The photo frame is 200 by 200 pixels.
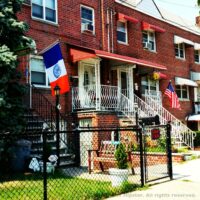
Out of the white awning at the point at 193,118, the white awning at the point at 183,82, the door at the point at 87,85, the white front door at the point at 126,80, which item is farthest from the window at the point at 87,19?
the white awning at the point at 193,118

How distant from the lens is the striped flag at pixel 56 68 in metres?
13.2

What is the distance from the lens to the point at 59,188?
9469 millimetres

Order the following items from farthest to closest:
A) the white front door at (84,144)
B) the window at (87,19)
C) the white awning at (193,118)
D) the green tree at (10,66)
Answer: the white awning at (193,118) < the window at (87,19) < the white front door at (84,144) < the green tree at (10,66)

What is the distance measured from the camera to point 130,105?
768 inches

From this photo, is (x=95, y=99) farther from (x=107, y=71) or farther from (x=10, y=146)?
(x=10, y=146)

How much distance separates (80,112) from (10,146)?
538 centimetres

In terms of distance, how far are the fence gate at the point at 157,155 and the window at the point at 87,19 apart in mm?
6141

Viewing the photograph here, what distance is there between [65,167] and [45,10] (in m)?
7.55

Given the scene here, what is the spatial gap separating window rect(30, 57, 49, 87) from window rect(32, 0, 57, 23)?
191 centimetres


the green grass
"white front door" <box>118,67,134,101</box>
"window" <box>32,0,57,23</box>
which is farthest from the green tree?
"white front door" <box>118,67,134,101</box>

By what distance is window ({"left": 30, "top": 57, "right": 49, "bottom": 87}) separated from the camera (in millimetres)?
16641

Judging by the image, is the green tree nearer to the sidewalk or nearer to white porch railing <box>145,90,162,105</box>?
the sidewalk

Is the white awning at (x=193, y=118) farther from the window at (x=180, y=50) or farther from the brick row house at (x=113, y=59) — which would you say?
the window at (x=180, y=50)

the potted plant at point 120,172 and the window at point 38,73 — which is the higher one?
the window at point 38,73
